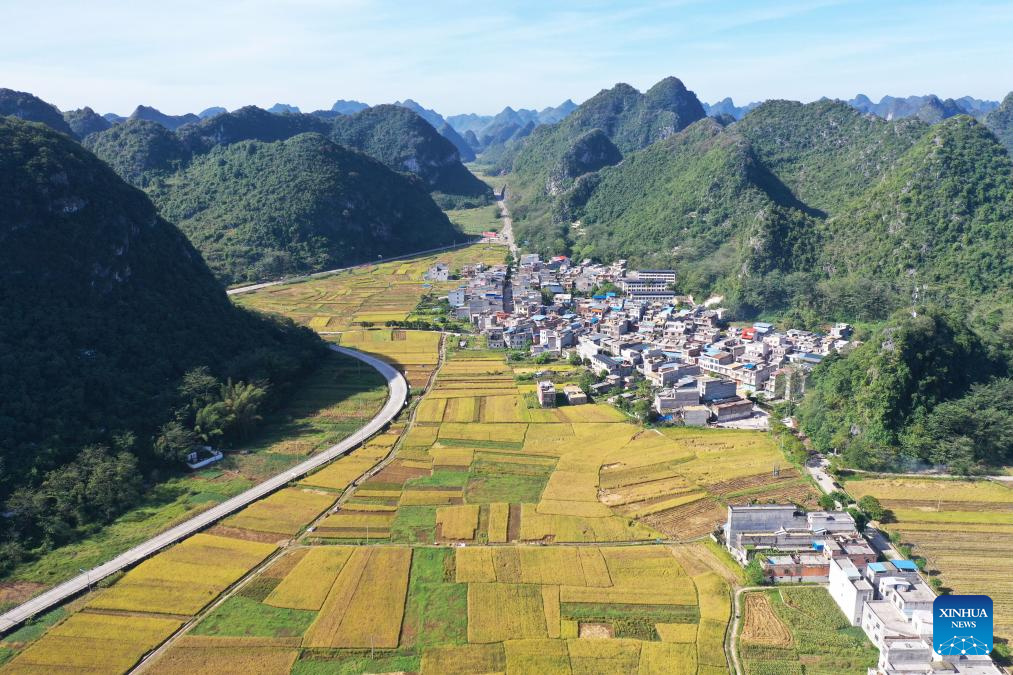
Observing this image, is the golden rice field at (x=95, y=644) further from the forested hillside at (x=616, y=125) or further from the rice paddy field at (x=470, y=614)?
the forested hillside at (x=616, y=125)

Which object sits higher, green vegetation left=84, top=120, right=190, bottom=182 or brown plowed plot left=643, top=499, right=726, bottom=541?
green vegetation left=84, top=120, right=190, bottom=182

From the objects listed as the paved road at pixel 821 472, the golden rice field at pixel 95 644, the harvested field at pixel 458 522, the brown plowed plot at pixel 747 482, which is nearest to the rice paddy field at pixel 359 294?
the harvested field at pixel 458 522

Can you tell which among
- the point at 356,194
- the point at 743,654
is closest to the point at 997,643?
the point at 743,654

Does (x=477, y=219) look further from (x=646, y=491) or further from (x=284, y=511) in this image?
(x=284, y=511)

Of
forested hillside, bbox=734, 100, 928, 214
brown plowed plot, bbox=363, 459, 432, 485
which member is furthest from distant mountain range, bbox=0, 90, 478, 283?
brown plowed plot, bbox=363, 459, 432, 485

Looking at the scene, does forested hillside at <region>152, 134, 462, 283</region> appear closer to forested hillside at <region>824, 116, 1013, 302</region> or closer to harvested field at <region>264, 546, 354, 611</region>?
forested hillside at <region>824, 116, 1013, 302</region>

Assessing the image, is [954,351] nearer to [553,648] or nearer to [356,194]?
[553,648]
